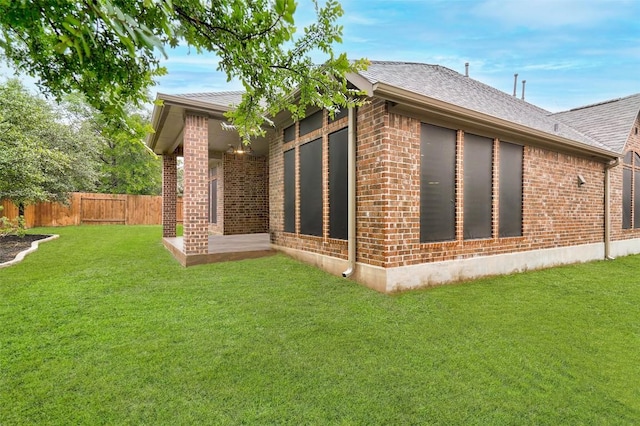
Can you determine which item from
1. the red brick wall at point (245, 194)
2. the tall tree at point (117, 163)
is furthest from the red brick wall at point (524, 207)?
the tall tree at point (117, 163)

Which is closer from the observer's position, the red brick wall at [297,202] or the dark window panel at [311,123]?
the red brick wall at [297,202]

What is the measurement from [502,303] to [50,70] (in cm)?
549

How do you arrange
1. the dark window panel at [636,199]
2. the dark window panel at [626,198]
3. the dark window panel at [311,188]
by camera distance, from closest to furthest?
the dark window panel at [311,188] → the dark window panel at [626,198] → the dark window panel at [636,199]

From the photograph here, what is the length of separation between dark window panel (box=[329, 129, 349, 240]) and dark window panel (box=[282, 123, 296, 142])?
1406mm

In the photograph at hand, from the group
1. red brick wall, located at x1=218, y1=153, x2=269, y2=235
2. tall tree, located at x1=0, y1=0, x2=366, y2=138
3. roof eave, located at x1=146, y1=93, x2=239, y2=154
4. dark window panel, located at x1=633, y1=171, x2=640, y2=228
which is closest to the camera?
tall tree, located at x1=0, y1=0, x2=366, y2=138

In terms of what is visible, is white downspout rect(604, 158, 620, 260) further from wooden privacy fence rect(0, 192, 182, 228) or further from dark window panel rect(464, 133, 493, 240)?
wooden privacy fence rect(0, 192, 182, 228)

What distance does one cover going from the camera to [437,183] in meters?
5.13

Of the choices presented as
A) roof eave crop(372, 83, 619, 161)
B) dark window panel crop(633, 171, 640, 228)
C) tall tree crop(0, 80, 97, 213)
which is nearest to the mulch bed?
tall tree crop(0, 80, 97, 213)

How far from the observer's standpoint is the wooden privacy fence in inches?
574

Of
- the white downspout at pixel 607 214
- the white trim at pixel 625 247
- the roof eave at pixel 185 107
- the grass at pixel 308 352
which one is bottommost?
the grass at pixel 308 352

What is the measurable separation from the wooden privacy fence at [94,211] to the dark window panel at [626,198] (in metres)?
20.9

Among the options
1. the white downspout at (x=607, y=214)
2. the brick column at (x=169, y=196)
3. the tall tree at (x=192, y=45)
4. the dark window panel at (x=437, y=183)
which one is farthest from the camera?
the brick column at (x=169, y=196)

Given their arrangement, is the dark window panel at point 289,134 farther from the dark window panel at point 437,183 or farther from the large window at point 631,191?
the large window at point 631,191

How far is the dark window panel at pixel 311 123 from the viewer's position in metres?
5.96
